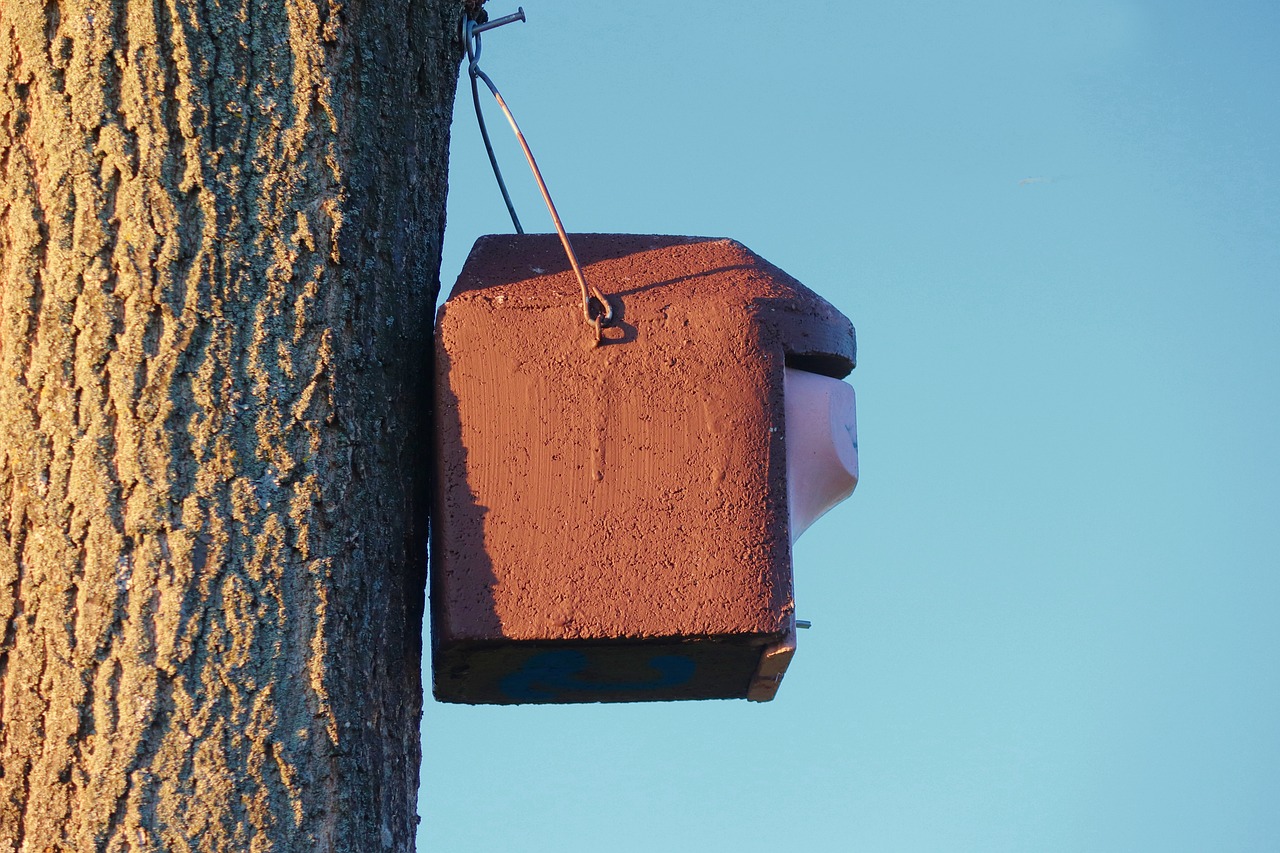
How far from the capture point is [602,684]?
1.50 metres

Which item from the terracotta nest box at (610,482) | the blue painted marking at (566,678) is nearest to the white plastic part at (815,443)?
the terracotta nest box at (610,482)

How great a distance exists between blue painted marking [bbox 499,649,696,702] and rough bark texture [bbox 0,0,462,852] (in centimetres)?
15

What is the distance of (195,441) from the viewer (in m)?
1.18

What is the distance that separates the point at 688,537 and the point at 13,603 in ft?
1.92

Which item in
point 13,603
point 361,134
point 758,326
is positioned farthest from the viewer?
point 758,326

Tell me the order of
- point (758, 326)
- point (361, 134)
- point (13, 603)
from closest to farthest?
1. point (13, 603)
2. point (361, 134)
3. point (758, 326)

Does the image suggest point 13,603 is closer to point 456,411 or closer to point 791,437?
point 456,411

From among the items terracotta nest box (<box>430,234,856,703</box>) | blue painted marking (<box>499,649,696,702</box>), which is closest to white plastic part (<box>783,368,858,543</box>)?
terracotta nest box (<box>430,234,856,703</box>)

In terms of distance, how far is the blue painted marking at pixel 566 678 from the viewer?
4.66 feet

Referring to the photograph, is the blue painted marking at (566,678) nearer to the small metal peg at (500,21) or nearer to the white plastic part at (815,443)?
the white plastic part at (815,443)

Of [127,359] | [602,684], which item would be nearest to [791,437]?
[602,684]

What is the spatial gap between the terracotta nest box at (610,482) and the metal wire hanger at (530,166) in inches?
0.5

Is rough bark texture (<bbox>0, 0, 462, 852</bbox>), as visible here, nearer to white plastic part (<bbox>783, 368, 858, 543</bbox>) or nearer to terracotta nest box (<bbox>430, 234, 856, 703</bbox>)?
terracotta nest box (<bbox>430, 234, 856, 703</bbox>)

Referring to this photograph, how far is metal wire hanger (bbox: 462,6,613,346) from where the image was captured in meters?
1.41
